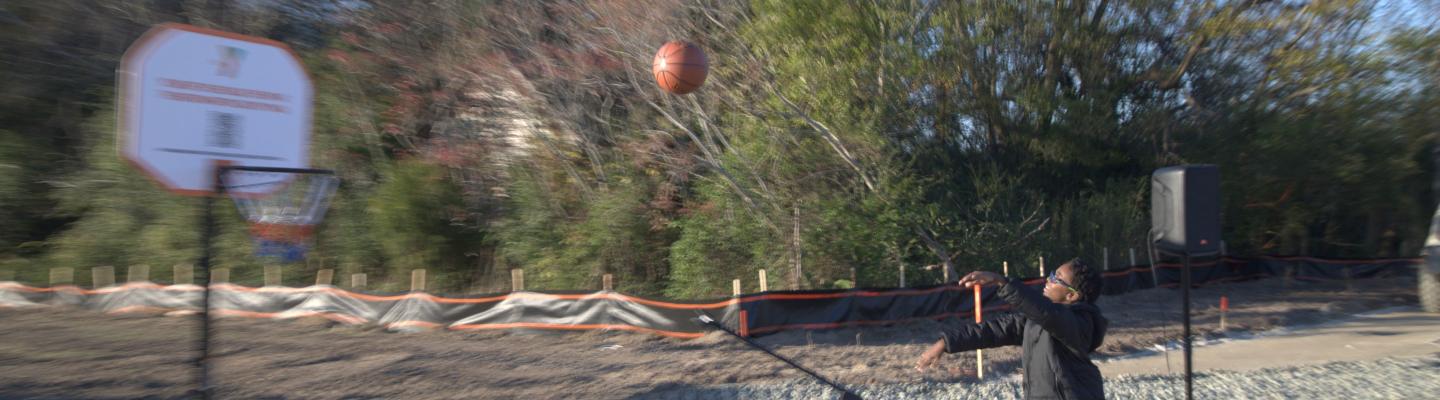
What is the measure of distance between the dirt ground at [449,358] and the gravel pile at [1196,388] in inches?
13.1

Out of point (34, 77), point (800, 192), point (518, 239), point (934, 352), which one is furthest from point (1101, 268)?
point (34, 77)

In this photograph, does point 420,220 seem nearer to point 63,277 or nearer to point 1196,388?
point 63,277

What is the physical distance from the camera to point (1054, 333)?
3809 millimetres

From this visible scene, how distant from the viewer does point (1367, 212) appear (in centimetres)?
2358

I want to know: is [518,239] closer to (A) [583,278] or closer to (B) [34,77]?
(A) [583,278]

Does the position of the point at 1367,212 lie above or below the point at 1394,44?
below

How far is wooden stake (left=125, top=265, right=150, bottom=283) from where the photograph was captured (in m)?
17.9

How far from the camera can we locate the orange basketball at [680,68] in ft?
34.2

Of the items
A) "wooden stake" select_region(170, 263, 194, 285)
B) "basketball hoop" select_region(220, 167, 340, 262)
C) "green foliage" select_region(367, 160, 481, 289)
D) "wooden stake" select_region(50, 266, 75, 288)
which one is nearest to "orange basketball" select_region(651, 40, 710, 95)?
"basketball hoop" select_region(220, 167, 340, 262)

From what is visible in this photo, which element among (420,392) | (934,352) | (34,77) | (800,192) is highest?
(34,77)

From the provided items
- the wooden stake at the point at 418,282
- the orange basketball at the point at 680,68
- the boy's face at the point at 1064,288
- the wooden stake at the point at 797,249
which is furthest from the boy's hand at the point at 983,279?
the wooden stake at the point at 418,282

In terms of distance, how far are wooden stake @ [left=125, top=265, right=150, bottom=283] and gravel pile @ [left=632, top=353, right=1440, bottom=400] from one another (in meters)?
14.4

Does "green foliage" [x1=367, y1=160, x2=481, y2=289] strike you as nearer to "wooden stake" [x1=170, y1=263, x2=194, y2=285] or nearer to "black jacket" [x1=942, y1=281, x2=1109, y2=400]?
"wooden stake" [x1=170, y1=263, x2=194, y2=285]

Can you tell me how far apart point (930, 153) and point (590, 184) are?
6.43 meters
